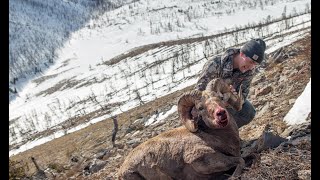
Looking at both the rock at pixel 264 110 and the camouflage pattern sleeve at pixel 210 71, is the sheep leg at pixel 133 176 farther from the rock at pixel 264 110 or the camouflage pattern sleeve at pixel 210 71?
the rock at pixel 264 110

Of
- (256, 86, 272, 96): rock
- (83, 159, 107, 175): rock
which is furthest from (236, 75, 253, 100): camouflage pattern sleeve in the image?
(83, 159, 107, 175): rock

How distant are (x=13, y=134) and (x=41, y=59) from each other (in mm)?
53459

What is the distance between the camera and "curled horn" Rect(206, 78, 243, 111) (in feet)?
24.1

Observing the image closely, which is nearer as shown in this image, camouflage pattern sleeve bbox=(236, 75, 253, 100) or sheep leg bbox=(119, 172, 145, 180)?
sheep leg bbox=(119, 172, 145, 180)

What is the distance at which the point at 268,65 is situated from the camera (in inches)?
733

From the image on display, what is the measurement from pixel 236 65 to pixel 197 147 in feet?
5.34

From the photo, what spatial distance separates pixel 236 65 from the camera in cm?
789

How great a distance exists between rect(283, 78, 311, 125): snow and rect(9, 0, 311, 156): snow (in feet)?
102

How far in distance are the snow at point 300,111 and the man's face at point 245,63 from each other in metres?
1.49

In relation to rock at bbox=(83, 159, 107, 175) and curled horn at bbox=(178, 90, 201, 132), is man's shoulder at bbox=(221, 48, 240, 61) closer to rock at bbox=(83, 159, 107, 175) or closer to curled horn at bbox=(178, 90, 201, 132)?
curled horn at bbox=(178, 90, 201, 132)

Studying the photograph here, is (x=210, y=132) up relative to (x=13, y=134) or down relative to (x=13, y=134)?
up
